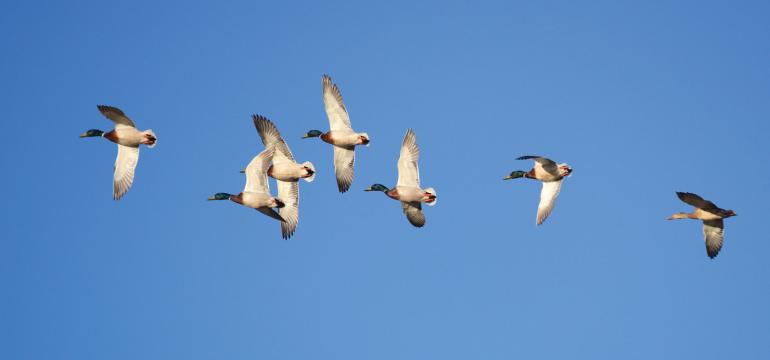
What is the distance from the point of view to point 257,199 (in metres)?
40.0

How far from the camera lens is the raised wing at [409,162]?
42062 millimetres

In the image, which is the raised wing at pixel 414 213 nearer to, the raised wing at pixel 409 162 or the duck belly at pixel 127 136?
the raised wing at pixel 409 162

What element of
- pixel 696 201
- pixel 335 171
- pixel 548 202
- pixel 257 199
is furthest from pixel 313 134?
pixel 696 201

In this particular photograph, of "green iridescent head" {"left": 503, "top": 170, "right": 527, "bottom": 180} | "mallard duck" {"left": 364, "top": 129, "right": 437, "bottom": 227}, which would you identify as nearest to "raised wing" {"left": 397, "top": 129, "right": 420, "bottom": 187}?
"mallard duck" {"left": 364, "top": 129, "right": 437, "bottom": 227}

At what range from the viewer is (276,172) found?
41969 millimetres

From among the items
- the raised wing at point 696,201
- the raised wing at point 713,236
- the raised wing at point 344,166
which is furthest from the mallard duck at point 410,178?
the raised wing at point 713,236

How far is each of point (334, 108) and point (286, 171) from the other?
128 inches

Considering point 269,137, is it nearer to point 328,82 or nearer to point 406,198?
point 328,82

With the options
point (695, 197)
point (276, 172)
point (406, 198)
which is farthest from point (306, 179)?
point (695, 197)

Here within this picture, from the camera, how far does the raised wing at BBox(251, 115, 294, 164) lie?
4253cm

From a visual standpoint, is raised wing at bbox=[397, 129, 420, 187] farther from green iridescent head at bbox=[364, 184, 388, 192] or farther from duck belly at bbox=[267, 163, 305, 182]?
duck belly at bbox=[267, 163, 305, 182]

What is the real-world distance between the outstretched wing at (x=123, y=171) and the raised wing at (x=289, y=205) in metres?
5.79

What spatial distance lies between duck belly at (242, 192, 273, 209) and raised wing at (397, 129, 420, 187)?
5.20 meters

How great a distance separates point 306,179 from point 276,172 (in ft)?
3.73
